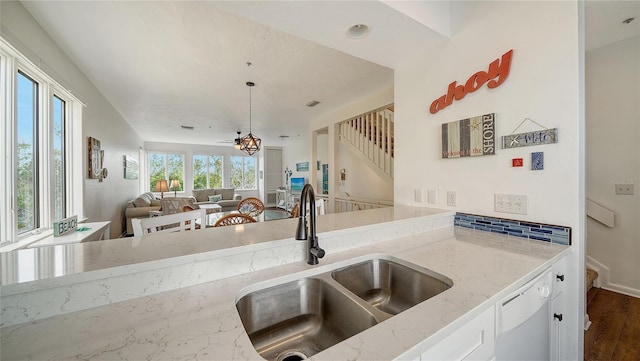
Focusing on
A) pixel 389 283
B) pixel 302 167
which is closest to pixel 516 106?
pixel 389 283

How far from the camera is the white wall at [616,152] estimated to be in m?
2.27

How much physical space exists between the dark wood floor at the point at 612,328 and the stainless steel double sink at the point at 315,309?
1.62 meters

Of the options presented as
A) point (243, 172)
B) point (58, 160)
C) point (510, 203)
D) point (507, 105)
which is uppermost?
point (507, 105)

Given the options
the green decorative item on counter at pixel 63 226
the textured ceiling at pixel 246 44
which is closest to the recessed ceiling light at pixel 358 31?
the textured ceiling at pixel 246 44

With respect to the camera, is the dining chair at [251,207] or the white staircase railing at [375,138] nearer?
the dining chair at [251,207]

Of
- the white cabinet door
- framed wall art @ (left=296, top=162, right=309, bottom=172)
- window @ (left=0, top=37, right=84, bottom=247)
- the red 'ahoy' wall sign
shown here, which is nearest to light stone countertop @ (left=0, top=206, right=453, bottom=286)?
the white cabinet door

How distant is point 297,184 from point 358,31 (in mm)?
7064

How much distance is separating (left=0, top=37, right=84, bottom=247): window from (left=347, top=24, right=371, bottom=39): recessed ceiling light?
2516 millimetres

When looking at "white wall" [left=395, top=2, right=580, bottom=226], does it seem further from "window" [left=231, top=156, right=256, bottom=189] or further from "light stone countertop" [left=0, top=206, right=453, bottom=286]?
"window" [left=231, top=156, right=256, bottom=189]

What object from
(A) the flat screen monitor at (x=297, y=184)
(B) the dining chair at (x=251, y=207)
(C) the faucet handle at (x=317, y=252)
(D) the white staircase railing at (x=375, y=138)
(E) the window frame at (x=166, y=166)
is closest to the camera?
(C) the faucet handle at (x=317, y=252)

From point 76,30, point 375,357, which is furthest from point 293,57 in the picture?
point 375,357

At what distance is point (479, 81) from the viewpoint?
1.60 metres

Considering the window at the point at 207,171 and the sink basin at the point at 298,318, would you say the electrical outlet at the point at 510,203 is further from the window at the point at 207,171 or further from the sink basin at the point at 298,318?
the window at the point at 207,171

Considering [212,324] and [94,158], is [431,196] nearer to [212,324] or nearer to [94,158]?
[212,324]
